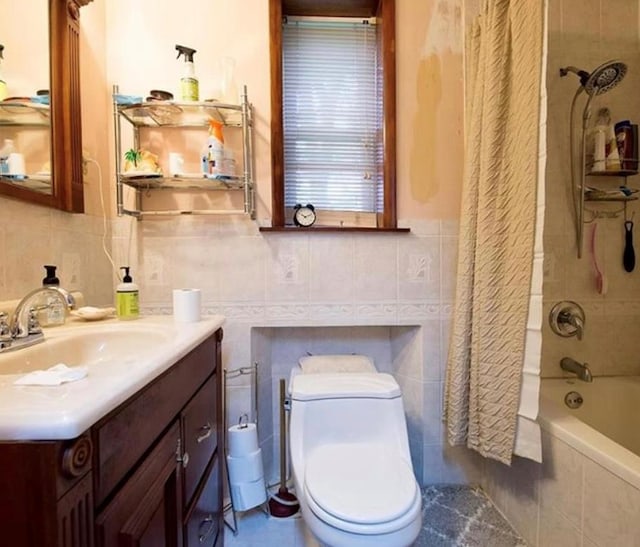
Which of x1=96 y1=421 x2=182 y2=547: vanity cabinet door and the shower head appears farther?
the shower head

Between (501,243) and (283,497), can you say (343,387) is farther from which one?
(501,243)

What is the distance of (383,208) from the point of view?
1660 mm

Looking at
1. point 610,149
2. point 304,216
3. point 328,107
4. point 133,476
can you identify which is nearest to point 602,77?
point 610,149

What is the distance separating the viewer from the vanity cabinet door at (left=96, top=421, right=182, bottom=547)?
559 mm

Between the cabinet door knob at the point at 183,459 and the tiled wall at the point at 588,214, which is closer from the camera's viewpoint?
the cabinet door knob at the point at 183,459

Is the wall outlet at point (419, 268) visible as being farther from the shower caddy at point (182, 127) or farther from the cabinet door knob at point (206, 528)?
the cabinet door knob at point (206, 528)

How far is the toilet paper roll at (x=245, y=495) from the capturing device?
4.68ft

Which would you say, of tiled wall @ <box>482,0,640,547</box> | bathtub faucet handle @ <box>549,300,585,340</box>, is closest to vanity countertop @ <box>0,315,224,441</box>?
tiled wall @ <box>482,0,640,547</box>

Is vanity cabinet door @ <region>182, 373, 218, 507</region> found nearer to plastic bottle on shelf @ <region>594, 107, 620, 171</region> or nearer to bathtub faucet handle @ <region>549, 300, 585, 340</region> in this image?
bathtub faucet handle @ <region>549, 300, 585, 340</region>

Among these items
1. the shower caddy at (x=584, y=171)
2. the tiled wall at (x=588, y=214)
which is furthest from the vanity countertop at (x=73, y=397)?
the shower caddy at (x=584, y=171)

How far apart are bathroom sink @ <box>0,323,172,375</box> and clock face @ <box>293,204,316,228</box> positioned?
31.6 inches

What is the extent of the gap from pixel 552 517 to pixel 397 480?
1.93 feet

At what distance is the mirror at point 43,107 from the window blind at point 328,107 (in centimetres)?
85

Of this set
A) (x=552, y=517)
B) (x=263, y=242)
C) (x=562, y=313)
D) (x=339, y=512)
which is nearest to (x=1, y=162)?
(x=263, y=242)
